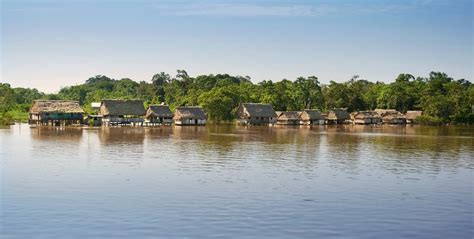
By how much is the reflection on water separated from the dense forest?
43.1 meters

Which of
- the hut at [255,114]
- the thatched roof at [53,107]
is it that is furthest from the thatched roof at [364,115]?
the thatched roof at [53,107]

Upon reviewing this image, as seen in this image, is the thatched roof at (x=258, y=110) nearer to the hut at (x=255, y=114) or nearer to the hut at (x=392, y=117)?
the hut at (x=255, y=114)

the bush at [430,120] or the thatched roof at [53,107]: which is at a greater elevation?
the thatched roof at [53,107]

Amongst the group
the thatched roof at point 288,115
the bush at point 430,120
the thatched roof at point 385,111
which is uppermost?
the thatched roof at point 385,111

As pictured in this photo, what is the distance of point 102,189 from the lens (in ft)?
50.9

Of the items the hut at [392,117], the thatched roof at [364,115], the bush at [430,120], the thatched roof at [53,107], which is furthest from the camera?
the hut at [392,117]

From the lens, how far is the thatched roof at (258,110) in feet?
217

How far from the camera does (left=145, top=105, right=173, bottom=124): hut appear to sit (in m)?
59.0

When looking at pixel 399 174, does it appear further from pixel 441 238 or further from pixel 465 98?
pixel 465 98

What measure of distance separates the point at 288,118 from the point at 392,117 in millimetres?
18546

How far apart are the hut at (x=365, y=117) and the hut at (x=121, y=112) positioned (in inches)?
1396

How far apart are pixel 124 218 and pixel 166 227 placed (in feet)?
4.23

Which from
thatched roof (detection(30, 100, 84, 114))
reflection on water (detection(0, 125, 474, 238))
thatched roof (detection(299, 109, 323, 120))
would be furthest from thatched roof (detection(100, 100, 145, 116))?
reflection on water (detection(0, 125, 474, 238))

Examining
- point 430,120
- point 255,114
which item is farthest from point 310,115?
point 430,120
